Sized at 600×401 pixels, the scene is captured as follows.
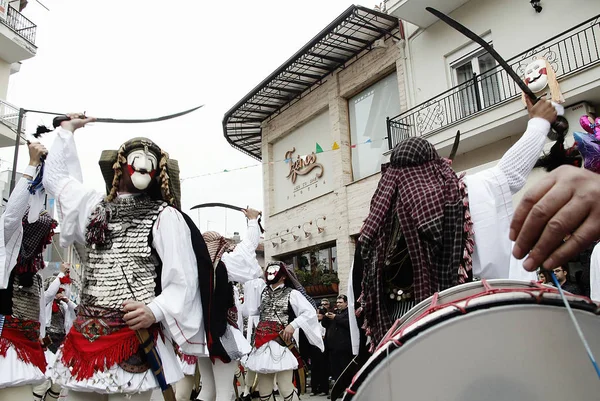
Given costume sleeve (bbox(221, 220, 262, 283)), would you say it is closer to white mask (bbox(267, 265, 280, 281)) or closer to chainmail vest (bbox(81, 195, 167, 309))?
white mask (bbox(267, 265, 280, 281))

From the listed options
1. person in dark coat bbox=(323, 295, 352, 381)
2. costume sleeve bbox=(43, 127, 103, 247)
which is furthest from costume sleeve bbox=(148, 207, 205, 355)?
person in dark coat bbox=(323, 295, 352, 381)

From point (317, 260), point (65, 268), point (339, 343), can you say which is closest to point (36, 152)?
point (65, 268)

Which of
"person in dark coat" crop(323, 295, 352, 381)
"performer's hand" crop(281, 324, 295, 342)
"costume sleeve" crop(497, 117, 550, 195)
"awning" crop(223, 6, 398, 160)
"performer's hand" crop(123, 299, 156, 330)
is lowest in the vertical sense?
"person in dark coat" crop(323, 295, 352, 381)

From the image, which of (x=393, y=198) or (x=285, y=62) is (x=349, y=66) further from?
(x=393, y=198)

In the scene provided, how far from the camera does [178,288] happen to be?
287cm

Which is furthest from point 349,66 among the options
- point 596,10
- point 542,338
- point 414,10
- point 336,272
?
point 542,338

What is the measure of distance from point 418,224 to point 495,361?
1.31 metres

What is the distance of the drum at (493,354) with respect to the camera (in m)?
1.18

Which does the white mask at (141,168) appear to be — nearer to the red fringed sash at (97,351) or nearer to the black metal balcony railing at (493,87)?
the red fringed sash at (97,351)

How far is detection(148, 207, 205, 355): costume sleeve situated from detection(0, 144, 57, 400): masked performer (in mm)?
1170

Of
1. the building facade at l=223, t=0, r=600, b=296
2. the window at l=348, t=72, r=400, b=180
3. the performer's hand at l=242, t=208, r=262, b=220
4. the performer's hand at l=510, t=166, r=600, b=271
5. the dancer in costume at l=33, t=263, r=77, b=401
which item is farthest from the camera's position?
the window at l=348, t=72, r=400, b=180

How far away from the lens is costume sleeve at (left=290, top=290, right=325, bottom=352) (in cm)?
705

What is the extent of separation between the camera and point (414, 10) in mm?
12484

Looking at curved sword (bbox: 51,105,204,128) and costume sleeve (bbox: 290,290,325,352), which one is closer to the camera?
curved sword (bbox: 51,105,204,128)
